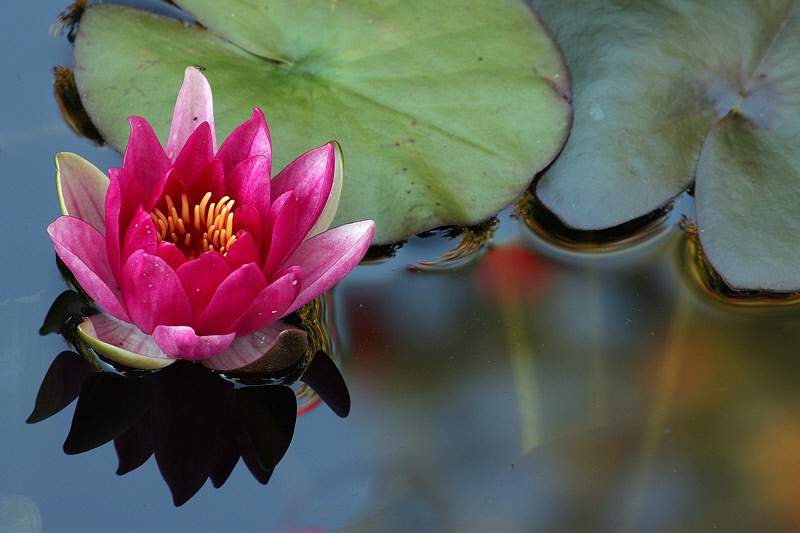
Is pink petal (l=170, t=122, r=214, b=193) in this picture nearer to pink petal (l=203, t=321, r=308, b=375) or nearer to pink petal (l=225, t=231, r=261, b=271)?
pink petal (l=225, t=231, r=261, b=271)

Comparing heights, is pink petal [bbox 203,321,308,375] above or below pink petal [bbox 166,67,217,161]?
below

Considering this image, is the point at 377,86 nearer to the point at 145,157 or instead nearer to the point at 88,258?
the point at 145,157

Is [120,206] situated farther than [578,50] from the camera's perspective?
No

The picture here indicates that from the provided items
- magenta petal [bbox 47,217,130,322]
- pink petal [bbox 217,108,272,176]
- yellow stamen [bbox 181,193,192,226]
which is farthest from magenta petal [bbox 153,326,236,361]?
pink petal [bbox 217,108,272,176]

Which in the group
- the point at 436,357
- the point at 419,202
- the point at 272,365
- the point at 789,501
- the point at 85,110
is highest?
the point at 85,110

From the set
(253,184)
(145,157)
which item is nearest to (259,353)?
(253,184)

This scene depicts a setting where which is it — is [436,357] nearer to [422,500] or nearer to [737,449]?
[422,500]

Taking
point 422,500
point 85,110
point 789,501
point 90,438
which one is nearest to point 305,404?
point 422,500
